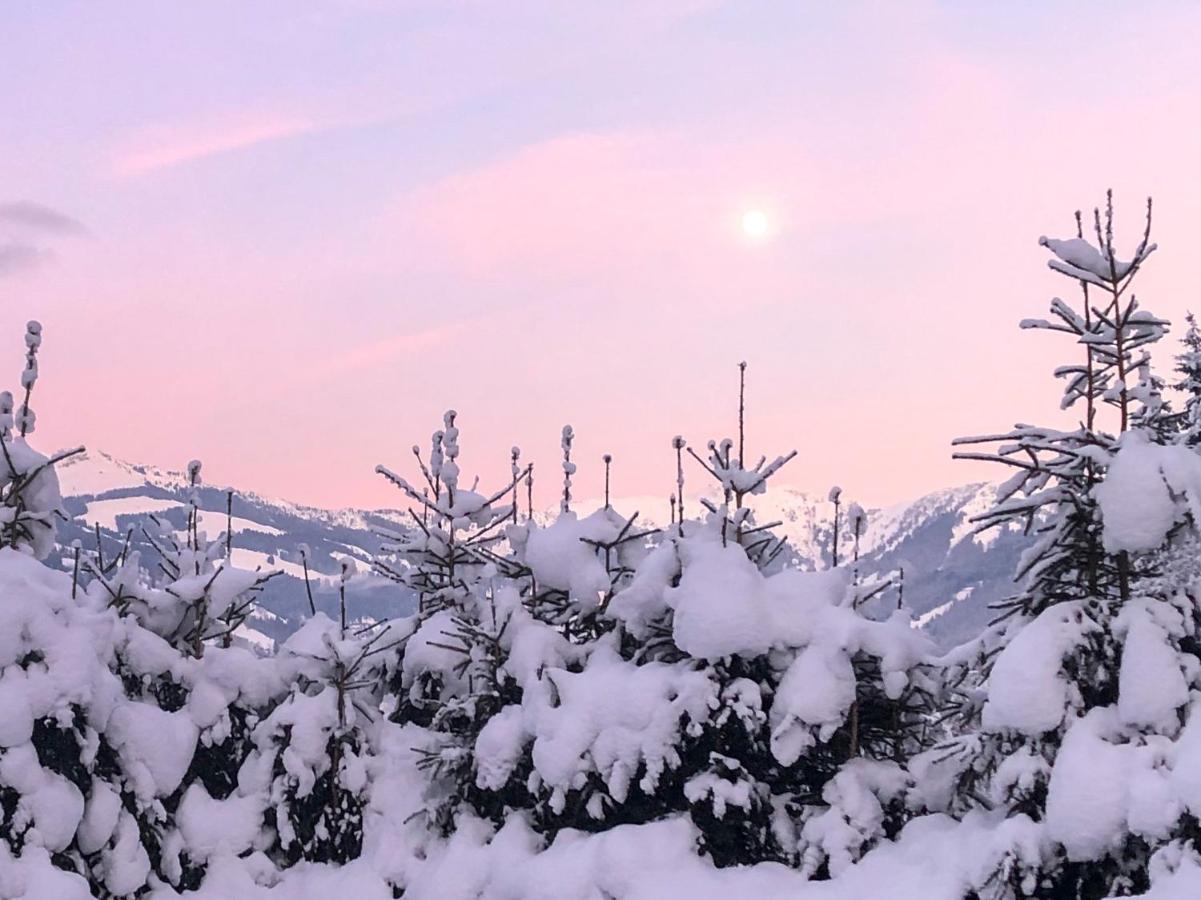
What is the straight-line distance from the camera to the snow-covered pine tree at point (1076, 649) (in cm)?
639

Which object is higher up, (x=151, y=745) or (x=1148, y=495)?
(x=1148, y=495)

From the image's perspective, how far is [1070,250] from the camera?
24.6 ft

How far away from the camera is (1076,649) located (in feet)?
22.4

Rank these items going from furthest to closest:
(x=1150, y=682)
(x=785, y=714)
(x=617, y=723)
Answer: (x=617, y=723) → (x=785, y=714) → (x=1150, y=682)

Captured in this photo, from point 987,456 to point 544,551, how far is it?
4172mm

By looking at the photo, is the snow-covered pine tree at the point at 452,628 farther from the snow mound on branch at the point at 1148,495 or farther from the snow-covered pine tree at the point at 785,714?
the snow mound on branch at the point at 1148,495

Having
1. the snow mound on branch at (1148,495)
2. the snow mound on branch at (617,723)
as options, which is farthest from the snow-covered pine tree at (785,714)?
the snow mound on branch at (1148,495)

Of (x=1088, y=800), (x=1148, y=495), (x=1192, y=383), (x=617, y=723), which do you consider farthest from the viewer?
(x=1192, y=383)

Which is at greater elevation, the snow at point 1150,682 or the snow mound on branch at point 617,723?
the snow at point 1150,682

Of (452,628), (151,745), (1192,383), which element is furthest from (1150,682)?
(1192,383)

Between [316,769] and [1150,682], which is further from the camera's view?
[316,769]

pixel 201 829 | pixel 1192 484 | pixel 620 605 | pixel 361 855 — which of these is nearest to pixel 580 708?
pixel 620 605

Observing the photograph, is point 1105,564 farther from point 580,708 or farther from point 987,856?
point 580,708

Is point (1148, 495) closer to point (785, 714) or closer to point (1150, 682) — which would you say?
point (1150, 682)
